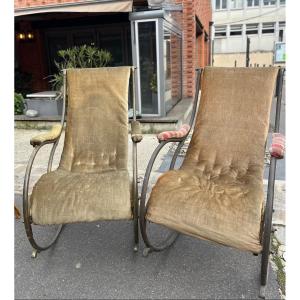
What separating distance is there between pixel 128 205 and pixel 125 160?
61 centimetres

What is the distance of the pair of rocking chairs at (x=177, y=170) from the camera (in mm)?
1640

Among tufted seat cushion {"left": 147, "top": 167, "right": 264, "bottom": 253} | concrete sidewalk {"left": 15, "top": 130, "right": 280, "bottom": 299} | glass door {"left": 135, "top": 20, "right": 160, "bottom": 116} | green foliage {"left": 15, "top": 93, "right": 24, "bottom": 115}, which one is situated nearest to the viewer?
tufted seat cushion {"left": 147, "top": 167, "right": 264, "bottom": 253}

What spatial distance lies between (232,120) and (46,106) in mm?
4344

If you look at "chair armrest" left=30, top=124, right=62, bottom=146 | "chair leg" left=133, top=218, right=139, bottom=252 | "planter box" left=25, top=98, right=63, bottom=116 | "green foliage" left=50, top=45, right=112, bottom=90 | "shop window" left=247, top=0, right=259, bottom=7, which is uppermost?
"shop window" left=247, top=0, right=259, bottom=7

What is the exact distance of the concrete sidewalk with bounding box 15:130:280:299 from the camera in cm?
171

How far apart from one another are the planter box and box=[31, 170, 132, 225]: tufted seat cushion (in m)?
4.03

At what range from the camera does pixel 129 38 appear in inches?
326

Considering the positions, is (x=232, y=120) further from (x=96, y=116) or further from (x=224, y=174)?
(x=96, y=116)

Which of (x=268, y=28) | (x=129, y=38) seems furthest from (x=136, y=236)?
(x=268, y=28)

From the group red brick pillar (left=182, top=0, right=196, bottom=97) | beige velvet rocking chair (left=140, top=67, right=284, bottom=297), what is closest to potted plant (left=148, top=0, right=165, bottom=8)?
red brick pillar (left=182, top=0, right=196, bottom=97)

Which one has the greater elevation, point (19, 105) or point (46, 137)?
point (19, 105)

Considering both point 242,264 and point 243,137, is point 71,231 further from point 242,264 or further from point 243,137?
point 243,137

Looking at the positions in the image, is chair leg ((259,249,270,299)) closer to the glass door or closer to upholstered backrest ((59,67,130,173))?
upholstered backrest ((59,67,130,173))
